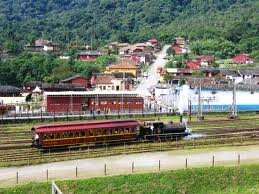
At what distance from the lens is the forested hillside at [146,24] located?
105m

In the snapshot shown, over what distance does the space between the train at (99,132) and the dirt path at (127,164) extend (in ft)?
8.05

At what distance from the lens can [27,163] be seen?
25.9 meters

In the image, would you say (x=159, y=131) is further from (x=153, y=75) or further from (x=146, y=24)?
(x=146, y=24)

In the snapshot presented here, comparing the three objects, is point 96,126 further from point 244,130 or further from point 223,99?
point 223,99

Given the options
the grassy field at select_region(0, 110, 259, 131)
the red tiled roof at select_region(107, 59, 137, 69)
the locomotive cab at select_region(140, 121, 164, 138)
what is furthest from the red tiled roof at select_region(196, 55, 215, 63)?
the locomotive cab at select_region(140, 121, 164, 138)

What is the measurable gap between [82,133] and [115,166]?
4.50 metres

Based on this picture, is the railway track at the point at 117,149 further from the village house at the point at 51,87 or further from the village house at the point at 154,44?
the village house at the point at 154,44

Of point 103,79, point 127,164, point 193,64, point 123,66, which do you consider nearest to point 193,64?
point 193,64

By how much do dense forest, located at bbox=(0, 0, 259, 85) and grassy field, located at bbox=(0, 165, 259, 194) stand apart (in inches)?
1730

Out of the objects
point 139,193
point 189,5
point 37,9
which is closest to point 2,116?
point 139,193

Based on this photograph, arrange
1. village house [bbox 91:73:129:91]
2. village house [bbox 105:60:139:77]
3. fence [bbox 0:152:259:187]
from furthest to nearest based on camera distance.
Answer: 1. village house [bbox 105:60:139:77]
2. village house [bbox 91:73:129:91]
3. fence [bbox 0:152:259:187]

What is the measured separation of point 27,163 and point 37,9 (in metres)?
167

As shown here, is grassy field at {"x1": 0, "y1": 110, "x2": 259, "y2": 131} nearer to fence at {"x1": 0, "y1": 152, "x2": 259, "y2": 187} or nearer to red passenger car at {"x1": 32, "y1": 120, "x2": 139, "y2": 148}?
→ red passenger car at {"x1": 32, "y1": 120, "x2": 139, "y2": 148}

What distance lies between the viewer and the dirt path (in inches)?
938
